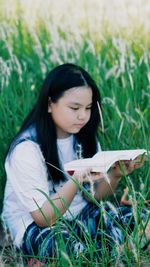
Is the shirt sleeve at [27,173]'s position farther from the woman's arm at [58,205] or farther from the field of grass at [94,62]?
the field of grass at [94,62]

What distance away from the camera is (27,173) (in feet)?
10.0

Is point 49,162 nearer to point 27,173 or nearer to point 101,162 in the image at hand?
point 27,173

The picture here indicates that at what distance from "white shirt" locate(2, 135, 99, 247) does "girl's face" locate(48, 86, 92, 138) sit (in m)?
0.15

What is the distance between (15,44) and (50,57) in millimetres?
490

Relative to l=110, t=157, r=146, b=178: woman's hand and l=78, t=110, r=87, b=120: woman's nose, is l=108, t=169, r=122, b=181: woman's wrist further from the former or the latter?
l=78, t=110, r=87, b=120: woman's nose

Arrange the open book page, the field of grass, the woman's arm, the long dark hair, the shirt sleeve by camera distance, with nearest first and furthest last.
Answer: the open book page → the woman's arm → the shirt sleeve → the long dark hair → the field of grass

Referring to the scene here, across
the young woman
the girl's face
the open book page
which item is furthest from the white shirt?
the open book page

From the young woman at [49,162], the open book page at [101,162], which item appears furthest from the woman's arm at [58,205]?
the open book page at [101,162]

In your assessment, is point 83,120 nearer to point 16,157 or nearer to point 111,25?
point 16,157

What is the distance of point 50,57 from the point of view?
428 cm

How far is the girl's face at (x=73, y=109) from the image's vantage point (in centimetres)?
311

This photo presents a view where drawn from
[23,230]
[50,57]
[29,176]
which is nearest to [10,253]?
[23,230]

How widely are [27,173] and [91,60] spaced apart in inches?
54.5

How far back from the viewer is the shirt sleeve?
302 centimetres
